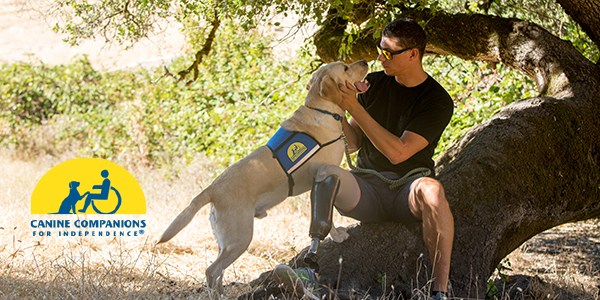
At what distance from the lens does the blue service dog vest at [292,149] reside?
9.17ft

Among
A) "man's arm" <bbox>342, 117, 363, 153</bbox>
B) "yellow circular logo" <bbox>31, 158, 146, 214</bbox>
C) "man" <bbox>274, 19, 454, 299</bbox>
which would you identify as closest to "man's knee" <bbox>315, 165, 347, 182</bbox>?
"man" <bbox>274, 19, 454, 299</bbox>

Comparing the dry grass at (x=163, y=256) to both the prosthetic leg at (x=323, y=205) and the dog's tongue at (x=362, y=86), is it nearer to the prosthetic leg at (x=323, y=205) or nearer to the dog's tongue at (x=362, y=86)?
the prosthetic leg at (x=323, y=205)

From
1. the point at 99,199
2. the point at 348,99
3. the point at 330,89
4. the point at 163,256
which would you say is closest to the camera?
the point at 348,99

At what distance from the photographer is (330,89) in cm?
296

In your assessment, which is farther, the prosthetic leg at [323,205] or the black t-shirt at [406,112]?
the black t-shirt at [406,112]

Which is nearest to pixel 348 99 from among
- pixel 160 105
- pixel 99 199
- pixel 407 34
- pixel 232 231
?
pixel 407 34

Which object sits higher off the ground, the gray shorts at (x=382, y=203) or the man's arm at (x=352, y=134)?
the man's arm at (x=352, y=134)

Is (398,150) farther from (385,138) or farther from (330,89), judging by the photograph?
(330,89)

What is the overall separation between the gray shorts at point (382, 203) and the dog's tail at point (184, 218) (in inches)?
34.6

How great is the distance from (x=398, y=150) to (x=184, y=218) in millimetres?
1269

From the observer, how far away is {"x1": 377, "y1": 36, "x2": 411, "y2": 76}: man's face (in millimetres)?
3055

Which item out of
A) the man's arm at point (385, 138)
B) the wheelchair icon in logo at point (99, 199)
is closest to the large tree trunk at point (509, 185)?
A: the man's arm at point (385, 138)

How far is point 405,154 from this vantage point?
2.78 m

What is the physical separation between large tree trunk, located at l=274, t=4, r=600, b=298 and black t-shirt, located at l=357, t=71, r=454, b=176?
311 millimetres
